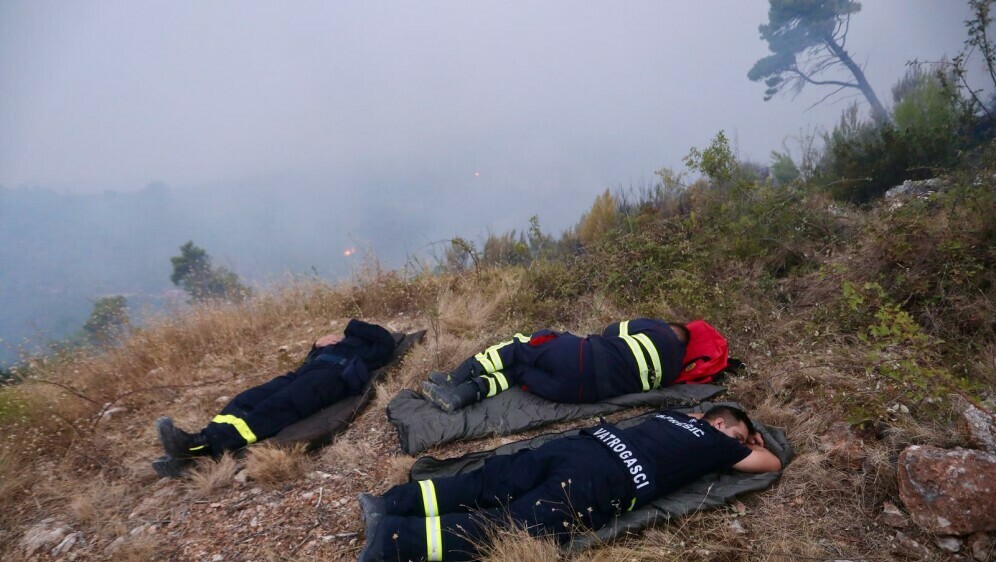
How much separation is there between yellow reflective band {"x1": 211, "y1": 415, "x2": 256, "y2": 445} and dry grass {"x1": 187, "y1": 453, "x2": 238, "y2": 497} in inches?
6.6

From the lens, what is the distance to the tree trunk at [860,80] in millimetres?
7672

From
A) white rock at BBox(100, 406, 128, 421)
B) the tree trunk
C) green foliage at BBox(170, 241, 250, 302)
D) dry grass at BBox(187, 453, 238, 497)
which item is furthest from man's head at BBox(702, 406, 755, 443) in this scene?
the tree trunk

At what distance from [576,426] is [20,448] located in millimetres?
3794

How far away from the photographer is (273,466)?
110 inches

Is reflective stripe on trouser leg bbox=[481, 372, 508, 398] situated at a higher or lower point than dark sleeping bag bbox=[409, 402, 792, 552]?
higher

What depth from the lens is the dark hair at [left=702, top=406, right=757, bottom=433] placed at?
2.73m

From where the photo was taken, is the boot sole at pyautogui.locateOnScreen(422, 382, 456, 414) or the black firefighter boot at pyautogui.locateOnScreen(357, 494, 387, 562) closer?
the black firefighter boot at pyautogui.locateOnScreen(357, 494, 387, 562)

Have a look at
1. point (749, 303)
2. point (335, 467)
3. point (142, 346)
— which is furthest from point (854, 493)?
point (142, 346)

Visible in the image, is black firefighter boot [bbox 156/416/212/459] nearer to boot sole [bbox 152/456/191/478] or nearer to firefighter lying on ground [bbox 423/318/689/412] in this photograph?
boot sole [bbox 152/456/191/478]

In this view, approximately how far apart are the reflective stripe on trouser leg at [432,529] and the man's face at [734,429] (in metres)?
1.67

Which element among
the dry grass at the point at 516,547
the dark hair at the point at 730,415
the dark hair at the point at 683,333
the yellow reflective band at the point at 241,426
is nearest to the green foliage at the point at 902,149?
the dark hair at the point at 683,333

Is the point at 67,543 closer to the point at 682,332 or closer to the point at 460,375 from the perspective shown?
the point at 460,375

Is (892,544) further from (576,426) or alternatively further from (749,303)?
(749,303)

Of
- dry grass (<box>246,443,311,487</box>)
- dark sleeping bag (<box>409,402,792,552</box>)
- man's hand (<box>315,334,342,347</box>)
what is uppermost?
man's hand (<box>315,334,342,347</box>)
